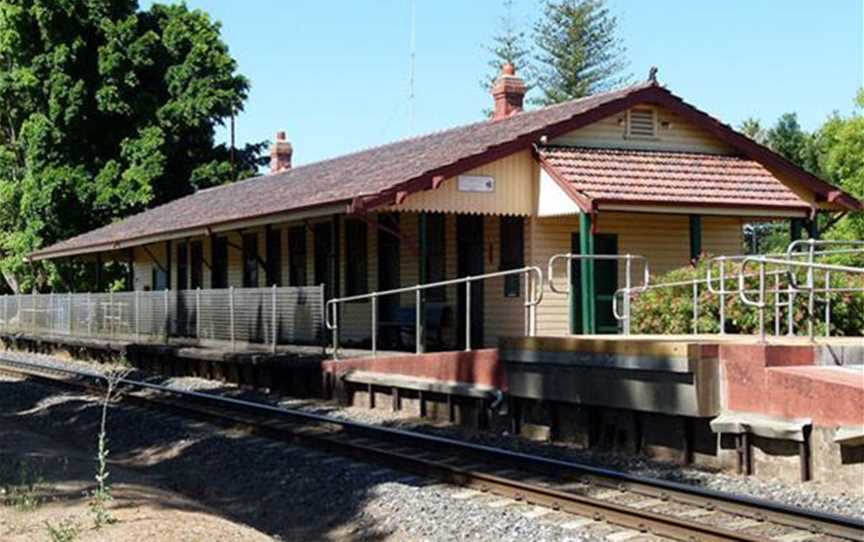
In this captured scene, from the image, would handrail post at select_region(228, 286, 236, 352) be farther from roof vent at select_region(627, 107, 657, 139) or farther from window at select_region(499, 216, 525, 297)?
roof vent at select_region(627, 107, 657, 139)

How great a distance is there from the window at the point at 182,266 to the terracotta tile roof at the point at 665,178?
15983mm

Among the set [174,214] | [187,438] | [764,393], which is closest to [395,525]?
[764,393]

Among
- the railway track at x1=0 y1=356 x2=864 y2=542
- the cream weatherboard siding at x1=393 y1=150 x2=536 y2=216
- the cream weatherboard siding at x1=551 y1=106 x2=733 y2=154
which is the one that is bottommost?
the railway track at x1=0 y1=356 x2=864 y2=542

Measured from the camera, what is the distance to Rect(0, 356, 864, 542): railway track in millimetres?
8336

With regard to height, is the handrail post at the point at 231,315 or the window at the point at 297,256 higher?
the window at the point at 297,256

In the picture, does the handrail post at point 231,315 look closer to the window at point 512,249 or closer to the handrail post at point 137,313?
the window at point 512,249

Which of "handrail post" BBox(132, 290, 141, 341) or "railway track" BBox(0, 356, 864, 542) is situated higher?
"handrail post" BBox(132, 290, 141, 341)

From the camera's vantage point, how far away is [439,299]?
70.9ft

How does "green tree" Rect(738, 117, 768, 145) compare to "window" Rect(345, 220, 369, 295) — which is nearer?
"window" Rect(345, 220, 369, 295)

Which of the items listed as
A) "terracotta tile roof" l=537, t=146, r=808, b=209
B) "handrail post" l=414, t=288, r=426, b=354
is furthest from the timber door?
"handrail post" l=414, t=288, r=426, b=354

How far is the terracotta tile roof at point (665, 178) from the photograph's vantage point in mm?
19000

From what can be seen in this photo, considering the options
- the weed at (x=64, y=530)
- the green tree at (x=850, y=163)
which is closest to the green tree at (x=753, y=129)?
the green tree at (x=850, y=163)

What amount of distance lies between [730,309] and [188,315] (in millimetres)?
12878

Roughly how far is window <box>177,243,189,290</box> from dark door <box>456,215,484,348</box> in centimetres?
1338
